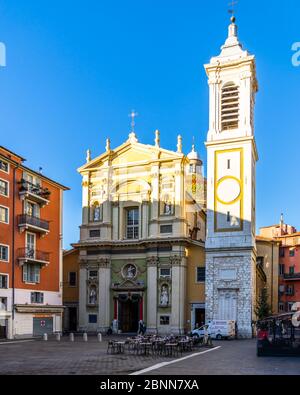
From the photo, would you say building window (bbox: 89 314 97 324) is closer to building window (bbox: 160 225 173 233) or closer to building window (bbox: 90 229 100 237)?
building window (bbox: 90 229 100 237)

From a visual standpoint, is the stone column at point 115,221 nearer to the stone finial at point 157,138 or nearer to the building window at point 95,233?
the building window at point 95,233

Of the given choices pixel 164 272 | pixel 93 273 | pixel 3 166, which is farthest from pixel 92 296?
pixel 3 166

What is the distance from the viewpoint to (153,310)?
180 feet

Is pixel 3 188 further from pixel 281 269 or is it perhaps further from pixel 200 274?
pixel 281 269

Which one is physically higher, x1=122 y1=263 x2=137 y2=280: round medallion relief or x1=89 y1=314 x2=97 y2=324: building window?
x1=122 y1=263 x2=137 y2=280: round medallion relief

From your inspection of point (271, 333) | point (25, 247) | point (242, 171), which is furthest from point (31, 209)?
point (271, 333)

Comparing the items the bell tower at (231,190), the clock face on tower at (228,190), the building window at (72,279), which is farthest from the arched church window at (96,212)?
the clock face on tower at (228,190)

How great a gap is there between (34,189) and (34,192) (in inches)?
10.4

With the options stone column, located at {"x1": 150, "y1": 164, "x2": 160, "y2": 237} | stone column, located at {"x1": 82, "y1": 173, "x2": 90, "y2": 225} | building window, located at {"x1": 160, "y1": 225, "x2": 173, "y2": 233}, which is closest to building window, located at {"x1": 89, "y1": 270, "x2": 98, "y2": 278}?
stone column, located at {"x1": 82, "y1": 173, "x2": 90, "y2": 225}

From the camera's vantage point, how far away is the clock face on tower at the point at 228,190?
52.5m

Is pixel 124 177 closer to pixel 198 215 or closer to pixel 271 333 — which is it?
pixel 198 215

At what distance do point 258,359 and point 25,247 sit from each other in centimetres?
2548

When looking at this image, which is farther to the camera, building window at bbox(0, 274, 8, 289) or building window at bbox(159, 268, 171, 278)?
building window at bbox(159, 268, 171, 278)

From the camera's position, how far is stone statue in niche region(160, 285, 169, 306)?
5488 centimetres
